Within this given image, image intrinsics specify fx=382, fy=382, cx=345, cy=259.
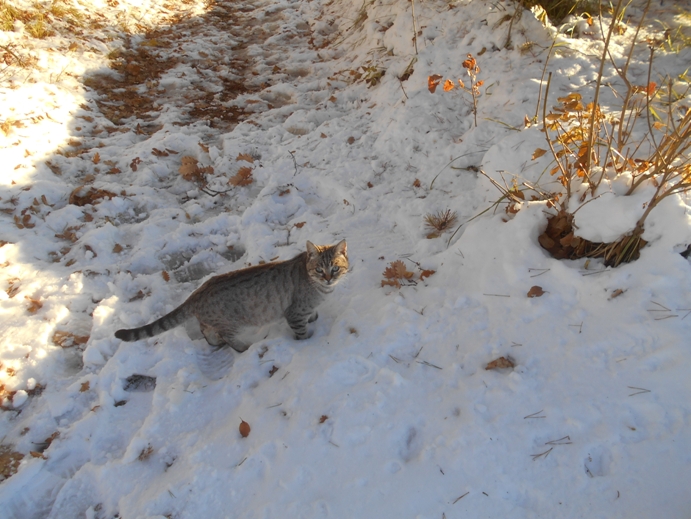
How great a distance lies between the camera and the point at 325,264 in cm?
348

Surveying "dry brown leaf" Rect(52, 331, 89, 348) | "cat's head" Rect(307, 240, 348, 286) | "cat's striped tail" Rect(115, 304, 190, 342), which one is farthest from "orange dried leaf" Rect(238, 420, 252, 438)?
"dry brown leaf" Rect(52, 331, 89, 348)

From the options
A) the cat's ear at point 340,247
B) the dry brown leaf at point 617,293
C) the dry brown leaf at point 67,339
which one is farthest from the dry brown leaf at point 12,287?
the dry brown leaf at point 617,293

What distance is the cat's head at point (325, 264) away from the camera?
348 centimetres

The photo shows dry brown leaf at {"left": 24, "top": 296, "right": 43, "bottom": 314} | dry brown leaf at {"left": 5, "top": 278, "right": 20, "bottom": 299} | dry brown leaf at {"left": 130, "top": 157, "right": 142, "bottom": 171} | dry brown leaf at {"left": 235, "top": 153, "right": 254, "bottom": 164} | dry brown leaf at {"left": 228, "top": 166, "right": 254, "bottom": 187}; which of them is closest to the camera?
dry brown leaf at {"left": 24, "top": 296, "right": 43, "bottom": 314}

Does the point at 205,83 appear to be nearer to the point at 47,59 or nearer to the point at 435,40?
the point at 47,59

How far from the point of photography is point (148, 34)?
9.28 meters

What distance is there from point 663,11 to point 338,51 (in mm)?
5559

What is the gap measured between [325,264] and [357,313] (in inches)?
22.6

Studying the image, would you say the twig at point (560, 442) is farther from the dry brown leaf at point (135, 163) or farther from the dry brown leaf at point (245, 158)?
the dry brown leaf at point (135, 163)

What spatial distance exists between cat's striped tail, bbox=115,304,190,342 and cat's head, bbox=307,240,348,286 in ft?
3.95

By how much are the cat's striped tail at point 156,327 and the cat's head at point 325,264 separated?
1205 millimetres

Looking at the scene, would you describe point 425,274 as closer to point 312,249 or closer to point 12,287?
point 312,249

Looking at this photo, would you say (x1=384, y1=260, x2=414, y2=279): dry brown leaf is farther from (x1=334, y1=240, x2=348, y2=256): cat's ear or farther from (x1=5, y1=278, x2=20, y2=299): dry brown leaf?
(x1=5, y1=278, x2=20, y2=299): dry brown leaf

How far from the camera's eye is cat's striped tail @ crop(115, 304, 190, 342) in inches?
130
